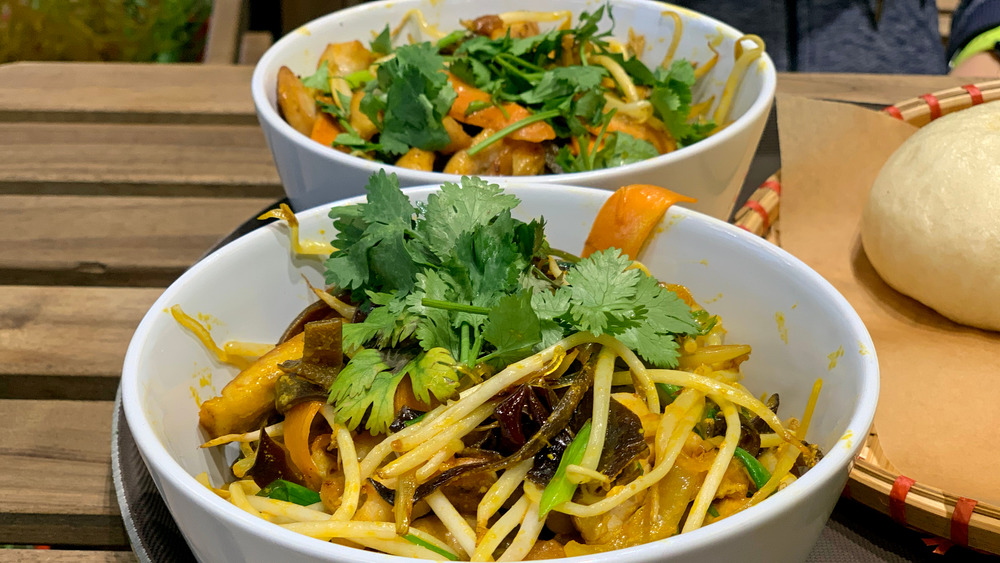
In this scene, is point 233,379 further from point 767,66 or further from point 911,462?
point 767,66

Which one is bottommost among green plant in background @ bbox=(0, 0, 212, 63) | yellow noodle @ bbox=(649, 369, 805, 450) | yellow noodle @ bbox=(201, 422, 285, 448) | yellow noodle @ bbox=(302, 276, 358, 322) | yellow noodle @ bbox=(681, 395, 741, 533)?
green plant in background @ bbox=(0, 0, 212, 63)

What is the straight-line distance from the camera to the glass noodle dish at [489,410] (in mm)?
853

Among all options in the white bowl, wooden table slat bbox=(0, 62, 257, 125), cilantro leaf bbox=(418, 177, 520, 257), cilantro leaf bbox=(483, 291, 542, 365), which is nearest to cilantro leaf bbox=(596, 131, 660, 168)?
the white bowl

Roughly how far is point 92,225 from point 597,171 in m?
1.16

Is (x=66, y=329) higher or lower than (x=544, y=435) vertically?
lower

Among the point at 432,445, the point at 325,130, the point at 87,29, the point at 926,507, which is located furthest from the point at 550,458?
the point at 87,29

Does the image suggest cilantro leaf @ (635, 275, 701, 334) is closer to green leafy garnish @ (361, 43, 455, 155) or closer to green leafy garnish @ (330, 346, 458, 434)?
green leafy garnish @ (330, 346, 458, 434)

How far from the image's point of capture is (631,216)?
46.0 inches

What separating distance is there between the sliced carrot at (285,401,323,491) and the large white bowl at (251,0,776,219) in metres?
0.44

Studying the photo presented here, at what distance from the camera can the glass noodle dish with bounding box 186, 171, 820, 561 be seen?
853 mm

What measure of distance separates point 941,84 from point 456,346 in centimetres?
179

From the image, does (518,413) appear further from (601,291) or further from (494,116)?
(494,116)

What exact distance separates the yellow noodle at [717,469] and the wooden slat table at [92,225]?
758 mm

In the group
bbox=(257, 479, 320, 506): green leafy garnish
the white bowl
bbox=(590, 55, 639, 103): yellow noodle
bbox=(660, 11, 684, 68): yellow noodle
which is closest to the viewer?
the white bowl
